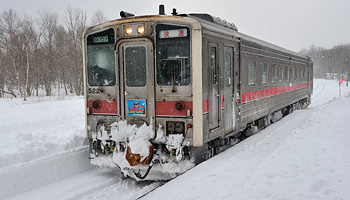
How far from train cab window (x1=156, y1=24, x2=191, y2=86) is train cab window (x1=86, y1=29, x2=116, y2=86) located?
100 cm

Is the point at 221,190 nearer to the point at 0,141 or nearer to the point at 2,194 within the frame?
the point at 2,194

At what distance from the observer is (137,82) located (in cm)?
580

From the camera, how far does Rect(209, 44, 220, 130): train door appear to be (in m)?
6.05

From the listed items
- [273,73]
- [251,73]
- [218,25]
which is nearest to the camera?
[218,25]

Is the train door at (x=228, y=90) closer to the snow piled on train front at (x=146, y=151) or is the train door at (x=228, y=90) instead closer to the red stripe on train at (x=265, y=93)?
the red stripe on train at (x=265, y=93)

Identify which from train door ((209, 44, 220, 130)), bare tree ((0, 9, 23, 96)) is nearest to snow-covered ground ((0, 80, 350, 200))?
train door ((209, 44, 220, 130))

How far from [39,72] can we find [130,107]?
115ft

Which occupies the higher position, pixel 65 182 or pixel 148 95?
pixel 148 95

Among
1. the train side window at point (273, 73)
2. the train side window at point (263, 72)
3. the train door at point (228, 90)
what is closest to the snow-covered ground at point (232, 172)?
the train door at point (228, 90)

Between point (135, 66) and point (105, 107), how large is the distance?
106cm

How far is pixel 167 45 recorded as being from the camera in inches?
218

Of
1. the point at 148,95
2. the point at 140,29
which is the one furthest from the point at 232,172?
the point at 140,29

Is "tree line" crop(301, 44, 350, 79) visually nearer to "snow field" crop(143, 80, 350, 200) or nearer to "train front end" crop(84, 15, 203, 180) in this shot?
"snow field" crop(143, 80, 350, 200)

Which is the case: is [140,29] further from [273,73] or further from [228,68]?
[273,73]
